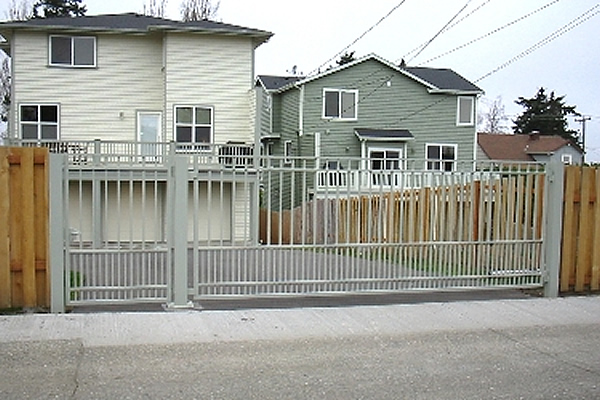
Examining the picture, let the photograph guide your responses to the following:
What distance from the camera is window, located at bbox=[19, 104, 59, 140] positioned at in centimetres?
2550

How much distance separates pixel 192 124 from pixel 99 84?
3823mm

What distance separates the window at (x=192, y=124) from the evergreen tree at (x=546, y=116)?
47804mm

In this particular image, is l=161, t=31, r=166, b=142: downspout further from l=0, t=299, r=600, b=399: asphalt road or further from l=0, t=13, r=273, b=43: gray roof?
l=0, t=299, r=600, b=399: asphalt road

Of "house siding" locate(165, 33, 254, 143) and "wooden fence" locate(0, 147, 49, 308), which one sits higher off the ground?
"house siding" locate(165, 33, 254, 143)

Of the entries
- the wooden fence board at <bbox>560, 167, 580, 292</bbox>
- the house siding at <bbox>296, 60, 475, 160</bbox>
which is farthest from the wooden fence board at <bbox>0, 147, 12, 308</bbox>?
the house siding at <bbox>296, 60, 475, 160</bbox>

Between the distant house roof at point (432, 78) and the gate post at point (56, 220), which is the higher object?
the distant house roof at point (432, 78)

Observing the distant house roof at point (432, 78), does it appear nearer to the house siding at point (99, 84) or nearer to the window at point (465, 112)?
the window at point (465, 112)

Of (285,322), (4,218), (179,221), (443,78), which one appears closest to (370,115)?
(443,78)

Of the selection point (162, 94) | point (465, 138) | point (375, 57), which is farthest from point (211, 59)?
point (465, 138)

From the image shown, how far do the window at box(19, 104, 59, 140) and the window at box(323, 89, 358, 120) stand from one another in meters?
12.3

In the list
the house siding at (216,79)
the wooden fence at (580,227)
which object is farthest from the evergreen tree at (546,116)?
the wooden fence at (580,227)

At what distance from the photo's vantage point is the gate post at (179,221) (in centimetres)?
852

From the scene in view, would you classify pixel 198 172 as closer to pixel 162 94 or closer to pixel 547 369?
pixel 547 369

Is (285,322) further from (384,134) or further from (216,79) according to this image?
(384,134)
